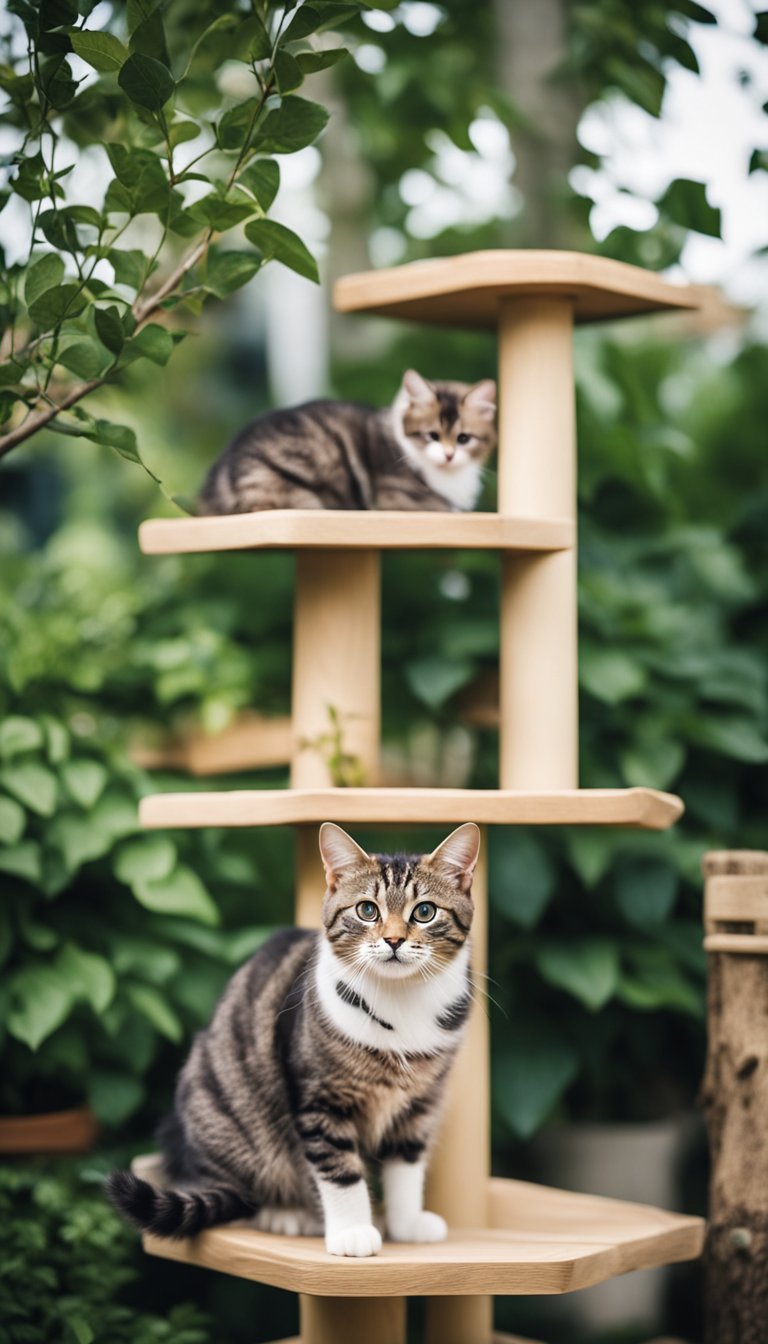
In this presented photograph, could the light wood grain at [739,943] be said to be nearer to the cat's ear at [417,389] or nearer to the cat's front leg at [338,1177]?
the cat's front leg at [338,1177]

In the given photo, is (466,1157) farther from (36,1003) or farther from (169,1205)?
(36,1003)

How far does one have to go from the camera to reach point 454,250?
3.54 m

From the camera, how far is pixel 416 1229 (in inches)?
78.2

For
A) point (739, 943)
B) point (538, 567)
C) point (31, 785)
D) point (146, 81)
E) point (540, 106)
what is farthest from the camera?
point (540, 106)

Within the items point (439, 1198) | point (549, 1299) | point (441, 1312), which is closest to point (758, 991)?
point (439, 1198)

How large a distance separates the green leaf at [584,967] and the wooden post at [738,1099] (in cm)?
44

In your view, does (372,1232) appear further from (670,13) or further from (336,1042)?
(670,13)

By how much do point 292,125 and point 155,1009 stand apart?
5.27ft

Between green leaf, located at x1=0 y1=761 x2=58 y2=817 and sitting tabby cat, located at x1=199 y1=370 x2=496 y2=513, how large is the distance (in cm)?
62

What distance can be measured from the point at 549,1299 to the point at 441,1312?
816mm

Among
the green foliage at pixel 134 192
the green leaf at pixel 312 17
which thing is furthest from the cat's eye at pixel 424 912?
the green leaf at pixel 312 17

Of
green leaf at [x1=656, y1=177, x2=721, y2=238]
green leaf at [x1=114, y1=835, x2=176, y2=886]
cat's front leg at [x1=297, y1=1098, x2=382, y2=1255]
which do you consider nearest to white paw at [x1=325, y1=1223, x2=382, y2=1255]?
cat's front leg at [x1=297, y1=1098, x2=382, y2=1255]

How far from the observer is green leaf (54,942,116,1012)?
251cm

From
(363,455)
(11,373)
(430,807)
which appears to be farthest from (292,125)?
(430,807)
